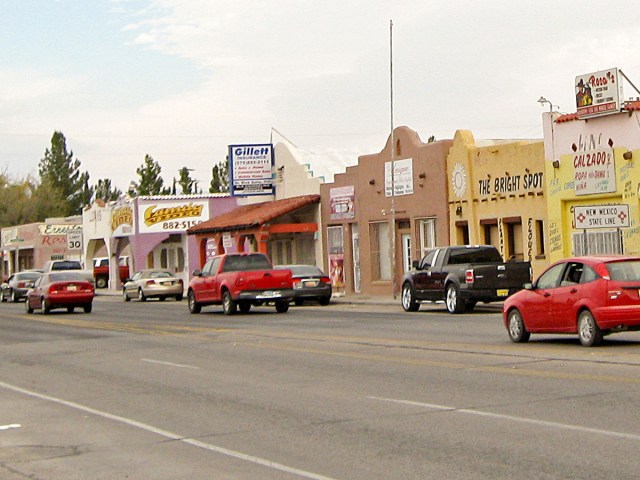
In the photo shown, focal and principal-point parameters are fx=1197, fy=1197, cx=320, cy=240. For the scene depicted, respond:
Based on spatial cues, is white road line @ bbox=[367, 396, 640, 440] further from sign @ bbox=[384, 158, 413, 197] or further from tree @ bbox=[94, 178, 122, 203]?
tree @ bbox=[94, 178, 122, 203]

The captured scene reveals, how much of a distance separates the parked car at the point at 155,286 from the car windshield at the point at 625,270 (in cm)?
3839

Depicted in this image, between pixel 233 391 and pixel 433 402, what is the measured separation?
3310 mm

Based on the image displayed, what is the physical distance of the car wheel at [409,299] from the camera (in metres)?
34.6

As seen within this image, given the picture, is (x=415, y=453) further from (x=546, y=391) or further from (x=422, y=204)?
(x=422, y=204)

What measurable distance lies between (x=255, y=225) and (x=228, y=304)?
16765 millimetres

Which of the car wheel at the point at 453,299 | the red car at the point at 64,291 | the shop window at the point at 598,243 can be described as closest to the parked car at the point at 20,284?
the red car at the point at 64,291

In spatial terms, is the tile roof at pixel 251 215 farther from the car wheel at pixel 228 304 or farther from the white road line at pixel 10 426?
the white road line at pixel 10 426

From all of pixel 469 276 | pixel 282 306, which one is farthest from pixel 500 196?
pixel 469 276

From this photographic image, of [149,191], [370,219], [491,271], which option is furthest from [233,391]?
[149,191]

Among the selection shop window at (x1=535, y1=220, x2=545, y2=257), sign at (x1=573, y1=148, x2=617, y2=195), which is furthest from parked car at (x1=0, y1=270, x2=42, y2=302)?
sign at (x1=573, y1=148, x2=617, y2=195)

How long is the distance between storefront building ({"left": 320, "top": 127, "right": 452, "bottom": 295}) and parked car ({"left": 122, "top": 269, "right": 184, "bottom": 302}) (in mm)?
7869

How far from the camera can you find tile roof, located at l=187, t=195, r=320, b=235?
52.5 meters

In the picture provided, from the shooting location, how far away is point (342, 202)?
50.9 meters

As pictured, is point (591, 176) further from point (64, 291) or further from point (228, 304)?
point (64, 291)
